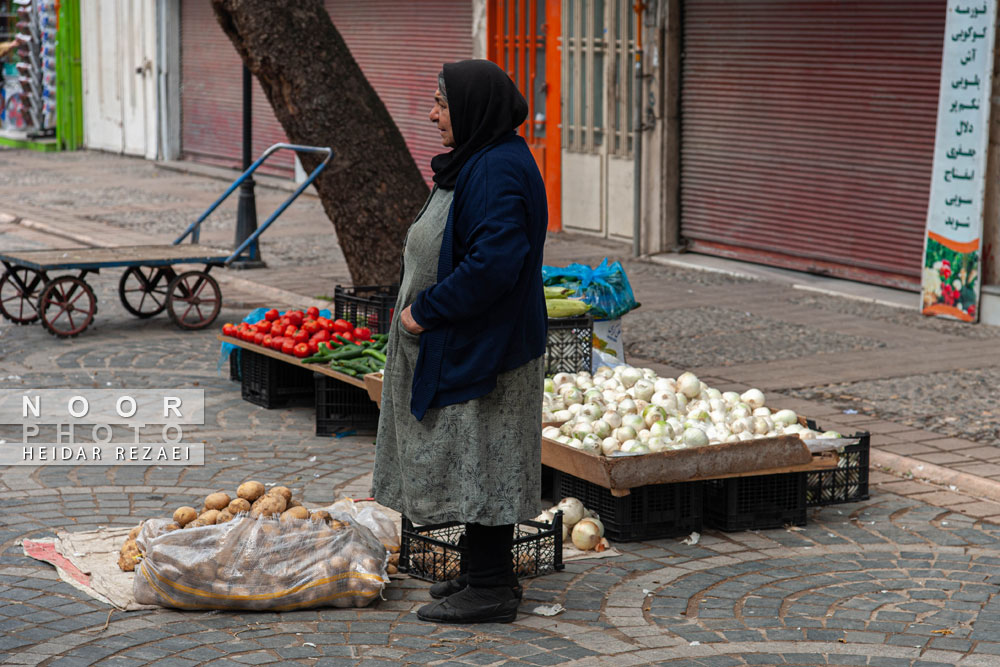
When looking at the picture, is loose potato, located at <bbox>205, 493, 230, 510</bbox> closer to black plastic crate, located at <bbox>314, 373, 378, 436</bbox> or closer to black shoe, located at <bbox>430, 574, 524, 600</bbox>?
black shoe, located at <bbox>430, 574, 524, 600</bbox>

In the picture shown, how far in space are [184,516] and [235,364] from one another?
3.68 metres

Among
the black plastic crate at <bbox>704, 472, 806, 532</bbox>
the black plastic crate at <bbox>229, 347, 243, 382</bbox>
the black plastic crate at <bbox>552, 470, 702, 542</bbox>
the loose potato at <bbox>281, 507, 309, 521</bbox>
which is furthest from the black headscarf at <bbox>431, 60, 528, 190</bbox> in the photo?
the black plastic crate at <bbox>229, 347, 243, 382</bbox>

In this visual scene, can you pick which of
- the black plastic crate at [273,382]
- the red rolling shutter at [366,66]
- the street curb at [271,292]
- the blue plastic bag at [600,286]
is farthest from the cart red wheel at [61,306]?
the red rolling shutter at [366,66]

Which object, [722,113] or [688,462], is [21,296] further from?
[722,113]

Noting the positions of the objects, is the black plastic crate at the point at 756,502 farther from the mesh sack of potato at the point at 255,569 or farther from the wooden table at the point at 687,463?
the mesh sack of potato at the point at 255,569

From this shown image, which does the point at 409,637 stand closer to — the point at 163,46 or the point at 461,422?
the point at 461,422

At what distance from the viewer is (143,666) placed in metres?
4.69

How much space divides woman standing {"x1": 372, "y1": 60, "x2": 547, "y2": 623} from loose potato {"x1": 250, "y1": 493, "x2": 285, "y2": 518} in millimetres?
600

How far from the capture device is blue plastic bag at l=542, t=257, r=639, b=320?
28.1 feet

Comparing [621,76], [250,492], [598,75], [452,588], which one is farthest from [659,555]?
[598,75]

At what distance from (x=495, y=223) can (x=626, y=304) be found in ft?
13.1

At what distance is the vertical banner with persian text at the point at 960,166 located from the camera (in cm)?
1096

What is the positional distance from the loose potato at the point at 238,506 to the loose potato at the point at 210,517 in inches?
2.8

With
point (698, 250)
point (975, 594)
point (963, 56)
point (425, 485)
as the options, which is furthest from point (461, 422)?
point (698, 250)
